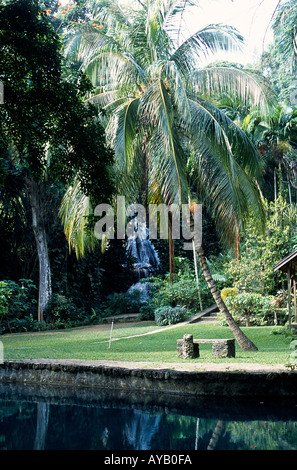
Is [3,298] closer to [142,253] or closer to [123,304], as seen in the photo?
[123,304]

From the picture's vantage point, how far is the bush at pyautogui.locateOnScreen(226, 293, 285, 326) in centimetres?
1716

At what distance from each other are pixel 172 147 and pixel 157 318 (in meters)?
9.79

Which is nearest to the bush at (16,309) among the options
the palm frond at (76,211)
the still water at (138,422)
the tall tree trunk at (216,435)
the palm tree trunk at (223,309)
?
the palm frond at (76,211)

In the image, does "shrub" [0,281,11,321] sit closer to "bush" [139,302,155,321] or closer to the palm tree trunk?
"bush" [139,302,155,321]

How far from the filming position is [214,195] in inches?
465

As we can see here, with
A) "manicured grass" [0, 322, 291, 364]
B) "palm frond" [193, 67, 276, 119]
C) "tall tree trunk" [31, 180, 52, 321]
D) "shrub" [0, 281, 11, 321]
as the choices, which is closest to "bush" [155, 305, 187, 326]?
"manicured grass" [0, 322, 291, 364]

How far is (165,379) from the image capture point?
813cm

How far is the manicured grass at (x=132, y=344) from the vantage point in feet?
34.3

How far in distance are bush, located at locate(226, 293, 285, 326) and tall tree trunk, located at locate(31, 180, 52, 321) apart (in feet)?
23.7

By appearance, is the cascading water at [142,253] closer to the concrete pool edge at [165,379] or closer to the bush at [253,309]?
the bush at [253,309]

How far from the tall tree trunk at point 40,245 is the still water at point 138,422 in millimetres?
11481
